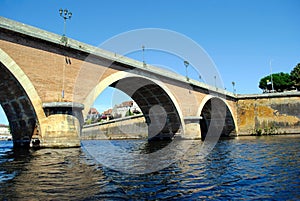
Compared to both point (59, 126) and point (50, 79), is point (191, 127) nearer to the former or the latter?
point (59, 126)

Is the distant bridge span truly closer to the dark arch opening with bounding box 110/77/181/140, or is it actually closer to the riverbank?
the dark arch opening with bounding box 110/77/181/140

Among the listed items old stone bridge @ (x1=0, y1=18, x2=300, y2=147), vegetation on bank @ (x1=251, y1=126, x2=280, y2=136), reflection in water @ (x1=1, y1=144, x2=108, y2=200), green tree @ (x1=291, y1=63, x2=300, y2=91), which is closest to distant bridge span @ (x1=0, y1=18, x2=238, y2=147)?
old stone bridge @ (x1=0, y1=18, x2=300, y2=147)

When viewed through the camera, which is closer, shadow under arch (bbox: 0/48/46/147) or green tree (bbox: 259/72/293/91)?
shadow under arch (bbox: 0/48/46/147)

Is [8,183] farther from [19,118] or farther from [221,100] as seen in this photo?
[221,100]

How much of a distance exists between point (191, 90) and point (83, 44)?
18.4m

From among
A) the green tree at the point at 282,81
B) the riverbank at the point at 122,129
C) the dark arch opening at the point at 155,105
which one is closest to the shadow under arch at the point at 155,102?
the dark arch opening at the point at 155,105

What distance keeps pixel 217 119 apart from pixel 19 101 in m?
37.3

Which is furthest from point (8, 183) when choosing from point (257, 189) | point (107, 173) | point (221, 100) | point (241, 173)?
point (221, 100)

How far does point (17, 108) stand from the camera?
55.6 ft

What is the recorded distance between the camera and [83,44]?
18.4 m

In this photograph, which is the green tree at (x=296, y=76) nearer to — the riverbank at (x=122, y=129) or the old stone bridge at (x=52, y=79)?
the riverbank at (x=122, y=129)

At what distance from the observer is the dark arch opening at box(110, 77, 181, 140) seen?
2729cm

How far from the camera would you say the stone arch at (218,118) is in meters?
42.0

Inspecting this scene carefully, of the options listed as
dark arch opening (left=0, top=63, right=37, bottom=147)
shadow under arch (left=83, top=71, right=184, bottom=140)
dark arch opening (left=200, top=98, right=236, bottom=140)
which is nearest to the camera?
dark arch opening (left=0, top=63, right=37, bottom=147)
